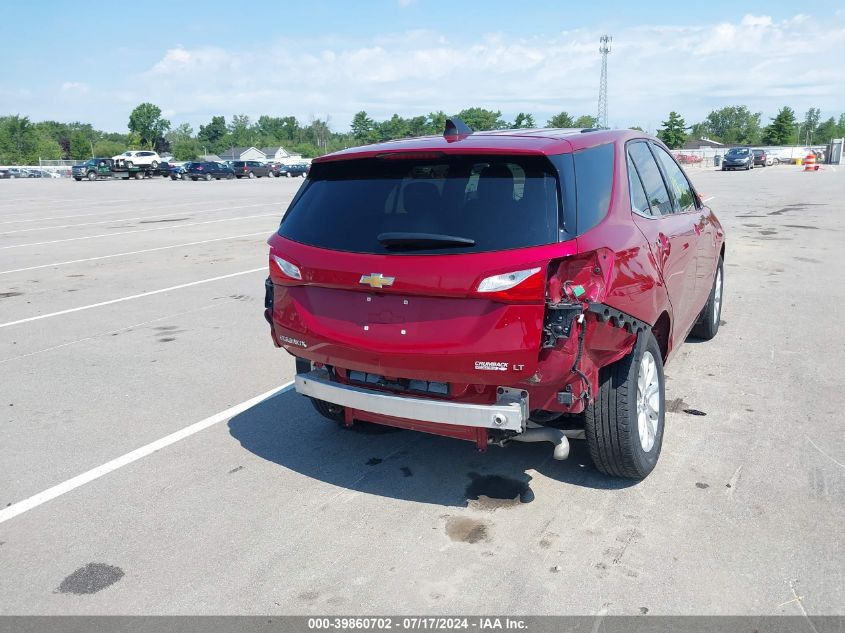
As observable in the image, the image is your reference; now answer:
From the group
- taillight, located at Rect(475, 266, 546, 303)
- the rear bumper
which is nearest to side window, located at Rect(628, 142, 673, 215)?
taillight, located at Rect(475, 266, 546, 303)

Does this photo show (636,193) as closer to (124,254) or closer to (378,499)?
(378,499)

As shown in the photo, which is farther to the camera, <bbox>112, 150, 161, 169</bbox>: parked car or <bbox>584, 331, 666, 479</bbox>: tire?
<bbox>112, 150, 161, 169</bbox>: parked car

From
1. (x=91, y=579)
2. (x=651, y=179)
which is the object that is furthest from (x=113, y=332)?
(x=651, y=179)

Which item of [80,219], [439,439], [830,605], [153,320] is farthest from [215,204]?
[830,605]

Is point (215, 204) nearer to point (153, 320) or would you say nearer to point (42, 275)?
point (42, 275)

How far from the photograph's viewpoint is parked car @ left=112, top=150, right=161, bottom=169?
57438 millimetres

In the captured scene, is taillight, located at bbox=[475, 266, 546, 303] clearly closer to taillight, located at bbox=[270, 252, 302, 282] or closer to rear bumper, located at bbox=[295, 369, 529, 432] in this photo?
rear bumper, located at bbox=[295, 369, 529, 432]

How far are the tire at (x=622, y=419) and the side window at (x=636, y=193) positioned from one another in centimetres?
75

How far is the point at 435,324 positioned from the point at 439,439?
4.88ft

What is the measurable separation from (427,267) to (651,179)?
2089 mm

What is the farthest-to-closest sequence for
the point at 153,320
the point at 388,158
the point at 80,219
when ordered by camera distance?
the point at 80,219
the point at 153,320
the point at 388,158

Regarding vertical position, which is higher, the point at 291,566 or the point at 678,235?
the point at 678,235

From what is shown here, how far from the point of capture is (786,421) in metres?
4.70

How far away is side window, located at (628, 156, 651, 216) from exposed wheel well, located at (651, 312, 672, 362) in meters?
0.65
